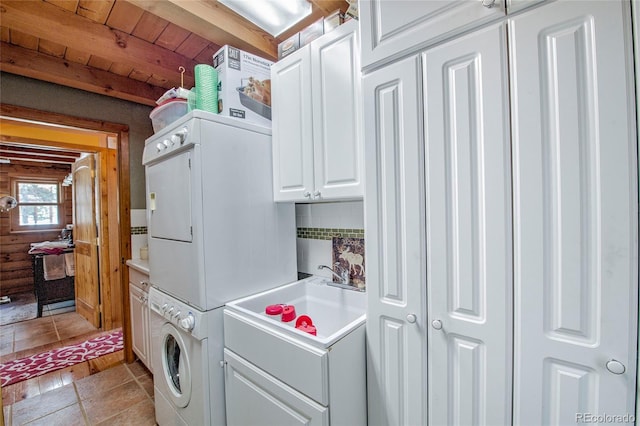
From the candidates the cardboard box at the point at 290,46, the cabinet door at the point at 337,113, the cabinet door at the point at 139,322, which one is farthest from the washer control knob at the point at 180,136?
the cabinet door at the point at 139,322

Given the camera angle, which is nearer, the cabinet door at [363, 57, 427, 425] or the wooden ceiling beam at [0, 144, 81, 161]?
the cabinet door at [363, 57, 427, 425]

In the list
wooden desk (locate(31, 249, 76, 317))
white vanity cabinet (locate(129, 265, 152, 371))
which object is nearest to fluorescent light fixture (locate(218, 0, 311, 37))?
white vanity cabinet (locate(129, 265, 152, 371))

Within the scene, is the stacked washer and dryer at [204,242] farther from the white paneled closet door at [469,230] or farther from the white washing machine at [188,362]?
the white paneled closet door at [469,230]

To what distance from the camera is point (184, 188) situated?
1.42m

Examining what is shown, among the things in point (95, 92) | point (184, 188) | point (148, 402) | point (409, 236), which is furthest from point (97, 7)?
point (148, 402)

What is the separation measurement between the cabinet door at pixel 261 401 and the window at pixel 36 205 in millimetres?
6372

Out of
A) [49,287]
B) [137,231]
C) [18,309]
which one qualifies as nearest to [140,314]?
[137,231]

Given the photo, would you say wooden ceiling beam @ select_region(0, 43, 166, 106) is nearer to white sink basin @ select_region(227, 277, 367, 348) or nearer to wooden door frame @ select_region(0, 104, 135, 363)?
wooden door frame @ select_region(0, 104, 135, 363)

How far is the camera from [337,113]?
1.34m

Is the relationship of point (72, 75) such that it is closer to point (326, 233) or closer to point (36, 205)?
point (326, 233)

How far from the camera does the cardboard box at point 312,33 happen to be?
4.77 ft

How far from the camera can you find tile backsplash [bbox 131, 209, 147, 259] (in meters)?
2.67

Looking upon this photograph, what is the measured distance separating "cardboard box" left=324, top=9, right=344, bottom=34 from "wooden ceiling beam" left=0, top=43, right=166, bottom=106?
1.97 m

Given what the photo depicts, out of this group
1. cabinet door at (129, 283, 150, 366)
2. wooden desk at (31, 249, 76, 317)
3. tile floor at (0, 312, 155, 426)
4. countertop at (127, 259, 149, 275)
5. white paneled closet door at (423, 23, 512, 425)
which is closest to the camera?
white paneled closet door at (423, 23, 512, 425)
